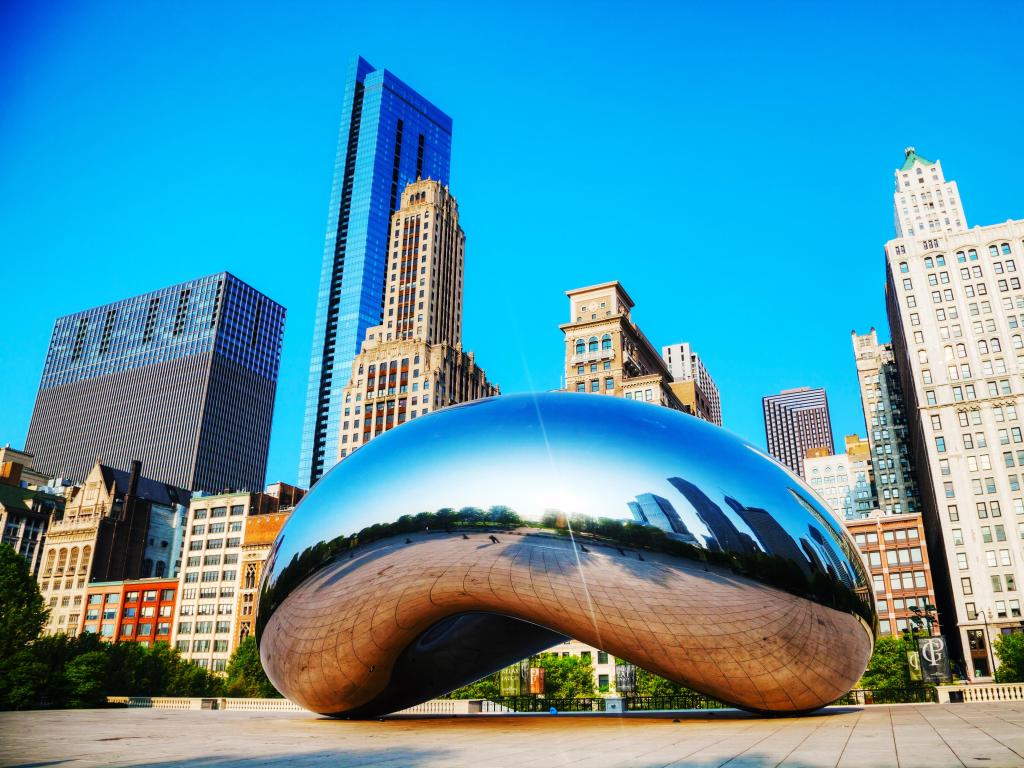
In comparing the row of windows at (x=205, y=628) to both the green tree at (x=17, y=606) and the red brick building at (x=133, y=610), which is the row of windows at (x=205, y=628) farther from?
the green tree at (x=17, y=606)

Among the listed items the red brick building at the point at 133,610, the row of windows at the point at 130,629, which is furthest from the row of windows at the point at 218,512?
the row of windows at the point at 130,629

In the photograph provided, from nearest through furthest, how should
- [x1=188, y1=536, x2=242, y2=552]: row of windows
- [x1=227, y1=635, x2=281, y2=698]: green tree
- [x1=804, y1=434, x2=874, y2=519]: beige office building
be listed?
[x1=227, y1=635, x2=281, y2=698]: green tree
[x1=188, y1=536, x2=242, y2=552]: row of windows
[x1=804, y1=434, x2=874, y2=519]: beige office building

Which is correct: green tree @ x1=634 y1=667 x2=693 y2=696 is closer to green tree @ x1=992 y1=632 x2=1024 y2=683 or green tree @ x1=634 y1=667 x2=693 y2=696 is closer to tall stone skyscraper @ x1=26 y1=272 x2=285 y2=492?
green tree @ x1=992 y1=632 x2=1024 y2=683

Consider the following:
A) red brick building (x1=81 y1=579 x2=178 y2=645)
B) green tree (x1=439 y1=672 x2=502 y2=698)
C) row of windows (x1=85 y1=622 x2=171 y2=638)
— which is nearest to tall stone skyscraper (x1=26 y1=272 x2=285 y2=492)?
red brick building (x1=81 y1=579 x2=178 y2=645)

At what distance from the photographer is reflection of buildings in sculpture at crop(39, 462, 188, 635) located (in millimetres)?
113562

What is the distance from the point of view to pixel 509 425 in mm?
9867

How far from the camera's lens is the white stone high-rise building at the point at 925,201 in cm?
13025

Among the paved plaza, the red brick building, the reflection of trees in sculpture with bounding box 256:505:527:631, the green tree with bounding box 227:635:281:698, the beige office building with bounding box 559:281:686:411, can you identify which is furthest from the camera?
the red brick building

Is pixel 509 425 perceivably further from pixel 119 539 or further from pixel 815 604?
pixel 119 539

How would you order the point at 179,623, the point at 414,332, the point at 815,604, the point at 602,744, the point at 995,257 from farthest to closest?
the point at 414,332 → the point at 179,623 → the point at 995,257 → the point at 815,604 → the point at 602,744

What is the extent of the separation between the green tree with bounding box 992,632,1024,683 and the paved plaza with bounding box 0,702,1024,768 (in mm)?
60114

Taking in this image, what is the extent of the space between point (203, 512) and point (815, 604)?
371ft

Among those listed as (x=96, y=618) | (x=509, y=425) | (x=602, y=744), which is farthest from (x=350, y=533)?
(x=96, y=618)

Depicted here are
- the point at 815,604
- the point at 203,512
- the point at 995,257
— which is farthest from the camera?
the point at 203,512
